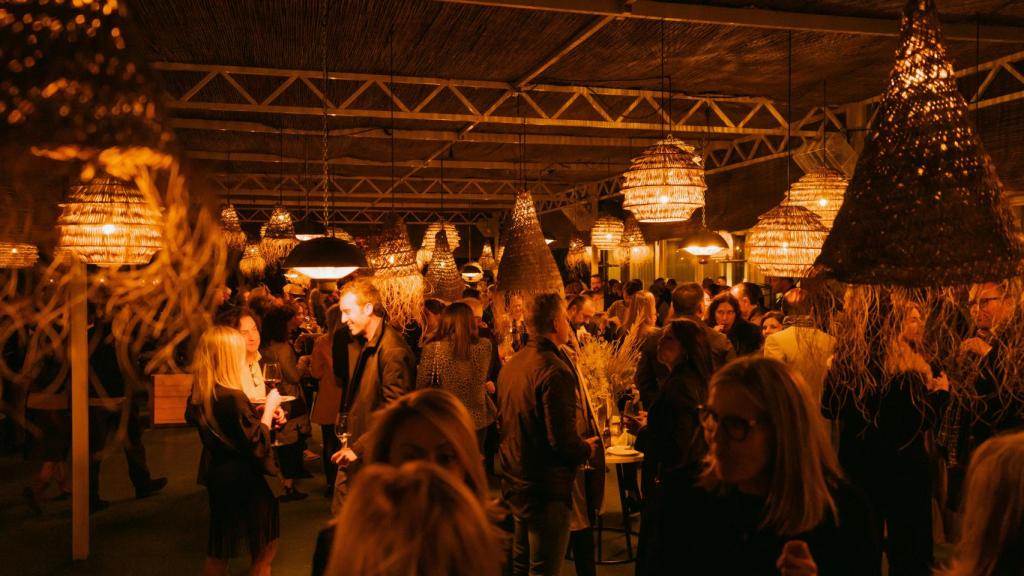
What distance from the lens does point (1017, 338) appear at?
199cm

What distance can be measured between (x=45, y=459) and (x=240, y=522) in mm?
3274

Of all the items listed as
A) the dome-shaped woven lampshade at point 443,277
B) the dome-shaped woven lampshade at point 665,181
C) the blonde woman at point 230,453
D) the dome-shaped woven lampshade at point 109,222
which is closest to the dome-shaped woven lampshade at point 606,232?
the dome-shaped woven lampshade at point 443,277

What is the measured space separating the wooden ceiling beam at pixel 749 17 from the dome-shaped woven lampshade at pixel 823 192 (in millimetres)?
980

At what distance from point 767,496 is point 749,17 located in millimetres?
4102

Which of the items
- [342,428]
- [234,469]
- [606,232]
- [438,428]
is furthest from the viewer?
[606,232]

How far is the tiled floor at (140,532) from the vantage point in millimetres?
4980

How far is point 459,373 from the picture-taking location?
498 centimetres

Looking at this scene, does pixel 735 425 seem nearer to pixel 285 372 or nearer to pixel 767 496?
pixel 767 496

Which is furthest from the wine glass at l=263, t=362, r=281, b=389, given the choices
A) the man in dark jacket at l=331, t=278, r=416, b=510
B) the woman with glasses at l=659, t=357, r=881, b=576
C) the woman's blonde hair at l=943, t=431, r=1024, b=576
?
the woman's blonde hair at l=943, t=431, r=1024, b=576

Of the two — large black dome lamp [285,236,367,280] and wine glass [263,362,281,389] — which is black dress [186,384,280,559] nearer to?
large black dome lamp [285,236,367,280]

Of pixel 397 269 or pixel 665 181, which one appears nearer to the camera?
pixel 665 181

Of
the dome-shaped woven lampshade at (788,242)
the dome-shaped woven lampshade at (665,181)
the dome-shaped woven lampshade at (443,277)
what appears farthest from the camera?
the dome-shaped woven lampshade at (443,277)

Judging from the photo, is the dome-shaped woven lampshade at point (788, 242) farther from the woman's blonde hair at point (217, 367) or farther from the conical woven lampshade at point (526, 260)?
the woman's blonde hair at point (217, 367)

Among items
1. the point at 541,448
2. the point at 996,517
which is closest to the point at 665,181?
the point at 541,448
